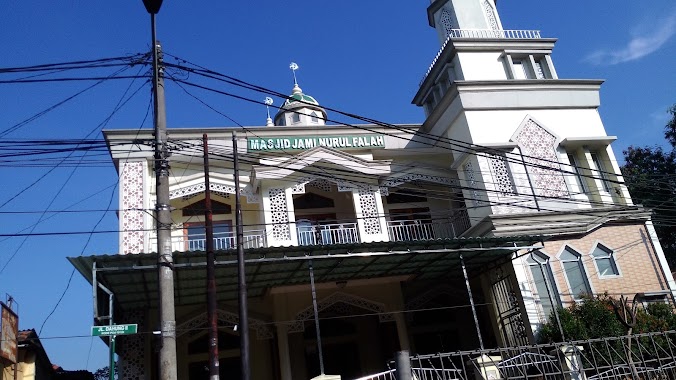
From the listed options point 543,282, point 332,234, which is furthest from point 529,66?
point 332,234

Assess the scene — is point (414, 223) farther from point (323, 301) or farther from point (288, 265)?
point (288, 265)

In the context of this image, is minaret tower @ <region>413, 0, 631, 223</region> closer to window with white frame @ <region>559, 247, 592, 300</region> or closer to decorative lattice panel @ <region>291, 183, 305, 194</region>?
window with white frame @ <region>559, 247, 592, 300</region>

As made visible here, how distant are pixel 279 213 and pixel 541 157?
28.1 ft

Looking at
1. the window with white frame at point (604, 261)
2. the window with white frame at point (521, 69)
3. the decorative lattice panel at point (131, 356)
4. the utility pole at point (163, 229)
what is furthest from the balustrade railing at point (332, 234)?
the utility pole at point (163, 229)

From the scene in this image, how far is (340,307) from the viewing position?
59.9 feet

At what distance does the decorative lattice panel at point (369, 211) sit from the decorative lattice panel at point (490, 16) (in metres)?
9.29

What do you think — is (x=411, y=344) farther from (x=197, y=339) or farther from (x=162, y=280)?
(x=162, y=280)

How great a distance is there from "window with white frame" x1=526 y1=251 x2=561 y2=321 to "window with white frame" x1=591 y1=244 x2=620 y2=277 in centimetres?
164

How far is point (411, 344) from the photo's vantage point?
61.1ft

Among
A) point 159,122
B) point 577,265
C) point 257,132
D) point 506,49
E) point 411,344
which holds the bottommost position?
point 411,344

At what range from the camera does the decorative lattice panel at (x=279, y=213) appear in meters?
16.3

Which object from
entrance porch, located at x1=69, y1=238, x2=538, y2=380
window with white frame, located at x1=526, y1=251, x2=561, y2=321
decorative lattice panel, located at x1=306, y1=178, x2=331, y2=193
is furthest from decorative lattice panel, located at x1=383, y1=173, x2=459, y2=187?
window with white frame, located at x1=526, y1=251, x2=561, y2=321

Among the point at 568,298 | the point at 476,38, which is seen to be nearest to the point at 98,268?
the point at 568,298

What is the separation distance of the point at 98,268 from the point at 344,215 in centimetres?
939
